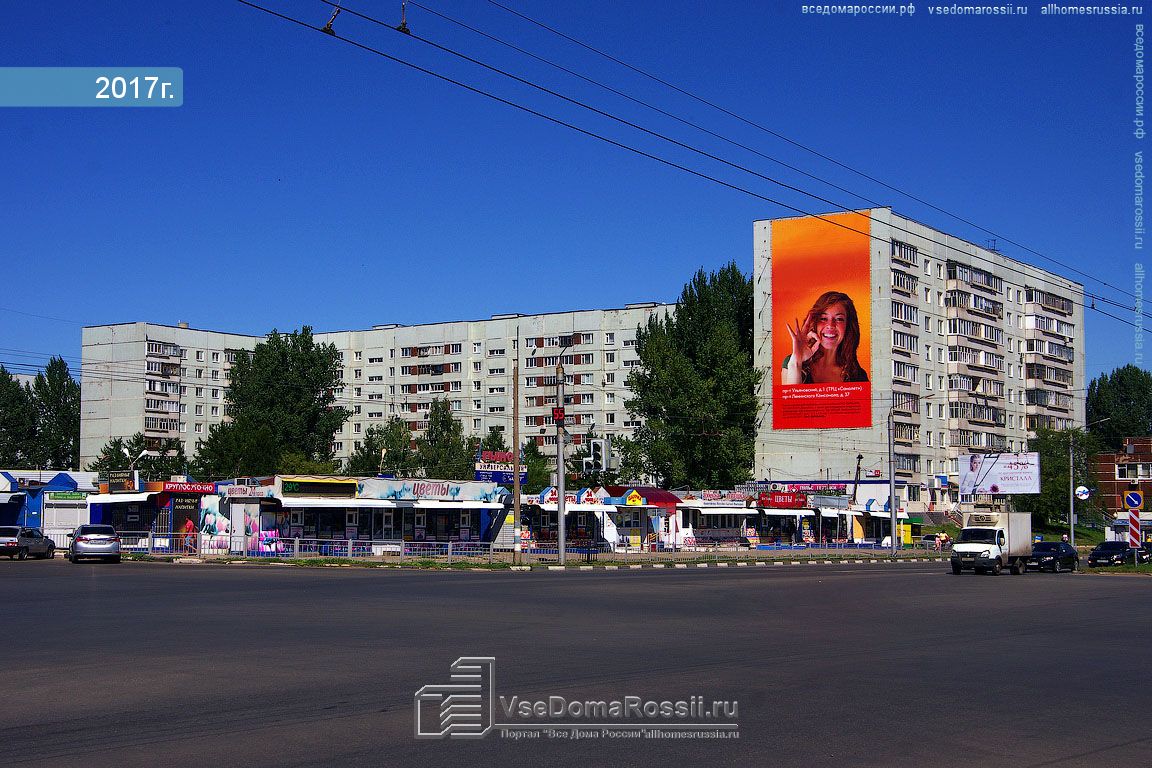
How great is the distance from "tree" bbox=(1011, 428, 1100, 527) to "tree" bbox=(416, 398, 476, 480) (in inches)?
1816

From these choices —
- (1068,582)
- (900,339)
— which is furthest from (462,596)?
(900,339)

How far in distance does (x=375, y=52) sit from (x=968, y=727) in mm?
13518

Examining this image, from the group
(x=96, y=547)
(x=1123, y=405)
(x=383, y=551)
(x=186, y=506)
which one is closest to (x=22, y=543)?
(x=96, y=547)

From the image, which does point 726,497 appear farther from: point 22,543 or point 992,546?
point 22,543

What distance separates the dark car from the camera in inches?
1929

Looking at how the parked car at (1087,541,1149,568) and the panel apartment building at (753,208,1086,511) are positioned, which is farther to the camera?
the panel apartment building at (753,208,1086,511)

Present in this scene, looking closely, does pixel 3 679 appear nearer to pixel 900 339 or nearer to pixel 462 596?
pixel 462 596

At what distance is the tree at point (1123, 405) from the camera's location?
465ft

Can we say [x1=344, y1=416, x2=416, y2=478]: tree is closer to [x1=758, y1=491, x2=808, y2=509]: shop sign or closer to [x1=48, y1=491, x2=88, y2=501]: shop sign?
[x1=48, y1=491, x2=88, y2=501]: shop sign

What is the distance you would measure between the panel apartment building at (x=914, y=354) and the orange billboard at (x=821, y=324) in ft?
0.56

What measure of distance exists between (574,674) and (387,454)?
8940cm

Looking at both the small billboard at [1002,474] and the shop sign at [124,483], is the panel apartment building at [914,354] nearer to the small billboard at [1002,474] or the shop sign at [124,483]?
the small billboard at [1002,474]

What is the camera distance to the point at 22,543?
53.4 m

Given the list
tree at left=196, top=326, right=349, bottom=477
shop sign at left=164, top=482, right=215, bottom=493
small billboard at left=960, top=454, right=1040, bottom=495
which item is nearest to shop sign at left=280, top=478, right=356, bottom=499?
shop sign at left=164, top=482, right=215, bottom=493
